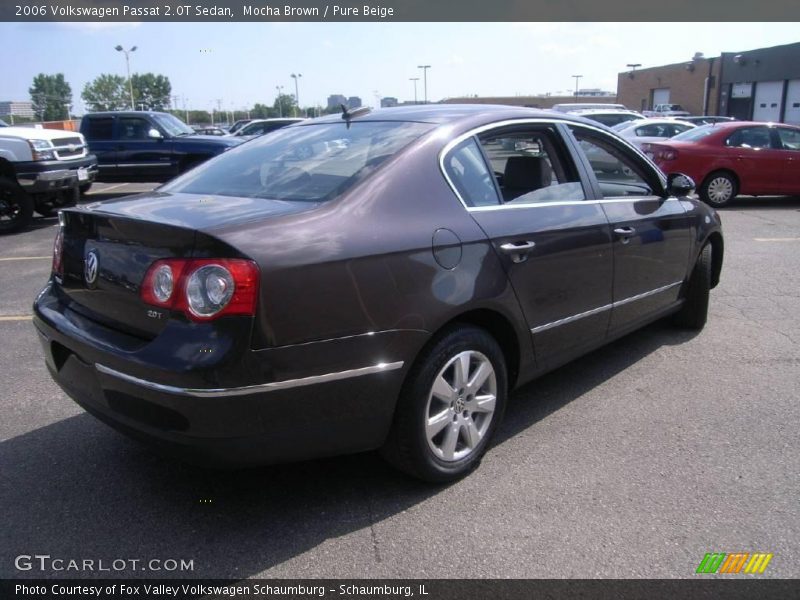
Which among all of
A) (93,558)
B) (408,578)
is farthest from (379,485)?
(93,558)

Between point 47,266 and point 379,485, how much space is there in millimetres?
6336

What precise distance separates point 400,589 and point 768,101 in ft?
143

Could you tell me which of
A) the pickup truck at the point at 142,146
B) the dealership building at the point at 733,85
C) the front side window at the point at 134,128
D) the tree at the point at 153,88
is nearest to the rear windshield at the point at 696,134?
the pickup truck at the point at 142,146

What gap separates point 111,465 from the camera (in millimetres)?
3229

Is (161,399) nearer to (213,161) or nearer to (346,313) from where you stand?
(346,313)

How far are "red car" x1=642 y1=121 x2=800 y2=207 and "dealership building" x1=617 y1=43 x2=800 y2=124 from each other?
2745cm

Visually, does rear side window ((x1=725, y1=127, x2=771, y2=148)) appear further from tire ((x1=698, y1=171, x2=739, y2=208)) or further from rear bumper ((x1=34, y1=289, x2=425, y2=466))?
rear bumper ((x1=34, y1=289, x2=425, y2=466))

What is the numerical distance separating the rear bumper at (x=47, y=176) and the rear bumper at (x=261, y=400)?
28.2 ft

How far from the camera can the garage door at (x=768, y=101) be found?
37578mm

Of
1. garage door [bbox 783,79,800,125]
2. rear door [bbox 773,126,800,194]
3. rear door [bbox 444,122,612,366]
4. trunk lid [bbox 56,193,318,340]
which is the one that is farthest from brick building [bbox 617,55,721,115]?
trunk lid [bbox 56,193,318,340]

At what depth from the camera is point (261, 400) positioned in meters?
2.41

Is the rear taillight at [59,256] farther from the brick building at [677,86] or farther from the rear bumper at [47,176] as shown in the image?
the brick building at [677,86]

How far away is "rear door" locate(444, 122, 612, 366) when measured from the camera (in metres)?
3.22
